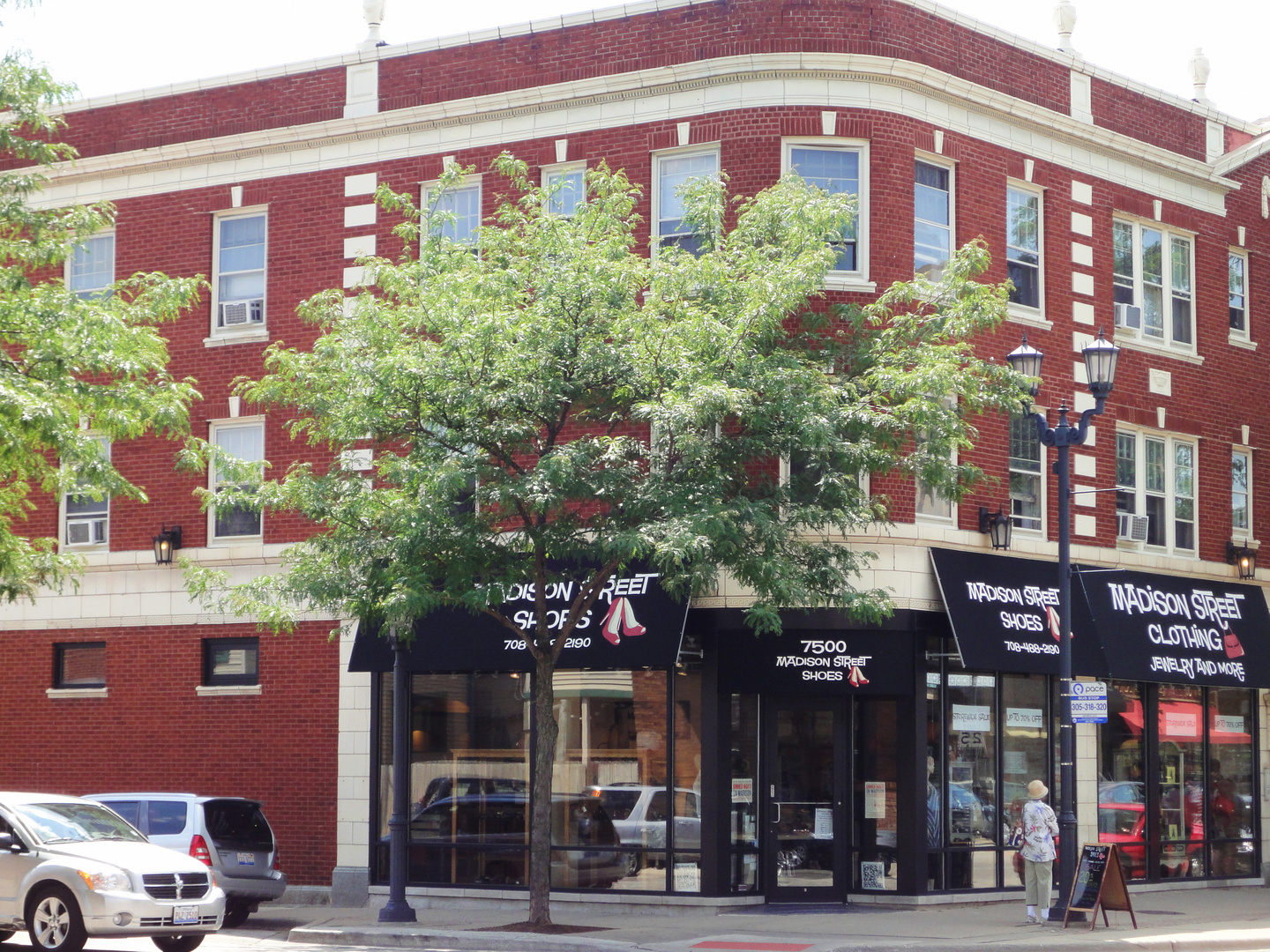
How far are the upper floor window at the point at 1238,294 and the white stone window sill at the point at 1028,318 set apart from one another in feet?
16.0

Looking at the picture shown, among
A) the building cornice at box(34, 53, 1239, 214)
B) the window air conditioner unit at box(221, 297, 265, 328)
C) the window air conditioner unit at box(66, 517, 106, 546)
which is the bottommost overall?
the window air conditioner unit at box(66, 517, 106, 546)

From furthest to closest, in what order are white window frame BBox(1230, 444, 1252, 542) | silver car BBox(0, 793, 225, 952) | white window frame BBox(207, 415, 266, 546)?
white window frame BBox(1230, 444, 1252, 542), white window frame BBox(207, 415, 266, 546), silver car BBox(0, 793, 225, 952)

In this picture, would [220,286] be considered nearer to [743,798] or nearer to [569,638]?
[569,638]

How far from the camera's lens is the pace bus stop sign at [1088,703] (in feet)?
63.9

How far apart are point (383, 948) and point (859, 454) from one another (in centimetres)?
731

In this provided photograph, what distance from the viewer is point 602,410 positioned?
1920cm

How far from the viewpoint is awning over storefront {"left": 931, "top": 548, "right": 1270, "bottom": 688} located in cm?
2203

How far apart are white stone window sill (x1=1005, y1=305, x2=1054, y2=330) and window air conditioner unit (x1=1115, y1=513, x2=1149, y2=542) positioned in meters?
3.04

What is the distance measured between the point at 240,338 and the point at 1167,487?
45.0 feet

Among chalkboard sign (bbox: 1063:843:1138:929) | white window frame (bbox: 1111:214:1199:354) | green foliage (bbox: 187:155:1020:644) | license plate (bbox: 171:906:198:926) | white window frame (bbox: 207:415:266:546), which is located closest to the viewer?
license plate (bbox: 171:906:198:926)

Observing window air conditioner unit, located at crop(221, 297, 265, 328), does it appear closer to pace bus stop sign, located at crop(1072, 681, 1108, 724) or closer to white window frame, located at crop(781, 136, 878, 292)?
white window frame, located at crop(781, 136, 878, 292)

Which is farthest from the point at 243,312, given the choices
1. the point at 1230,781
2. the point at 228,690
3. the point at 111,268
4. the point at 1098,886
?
the point at 1230,781

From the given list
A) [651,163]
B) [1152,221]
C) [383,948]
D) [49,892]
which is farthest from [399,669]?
[1152,221]

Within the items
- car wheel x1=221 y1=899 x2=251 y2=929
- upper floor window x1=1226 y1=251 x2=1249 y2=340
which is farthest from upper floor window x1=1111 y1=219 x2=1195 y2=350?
car wheel x1=221 y1=899 x2=251 y2=929
